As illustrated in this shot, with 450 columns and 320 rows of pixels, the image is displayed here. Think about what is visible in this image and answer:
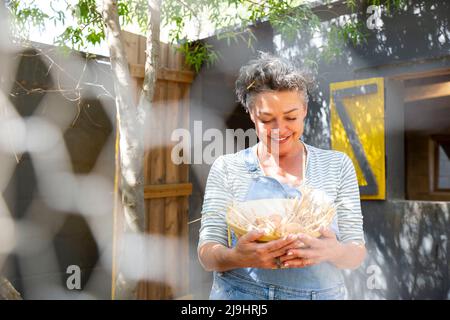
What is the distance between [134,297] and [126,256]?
0.79ft

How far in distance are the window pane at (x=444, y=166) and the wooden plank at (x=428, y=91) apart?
110 inches

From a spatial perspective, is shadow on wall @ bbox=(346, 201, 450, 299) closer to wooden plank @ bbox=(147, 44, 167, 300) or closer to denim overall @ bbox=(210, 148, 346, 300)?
wooden plank @ bbox=(147, 44, 167, 300)

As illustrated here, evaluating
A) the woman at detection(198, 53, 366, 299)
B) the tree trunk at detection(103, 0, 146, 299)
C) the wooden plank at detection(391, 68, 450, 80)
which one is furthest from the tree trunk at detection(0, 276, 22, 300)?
the wooden plank at detection(391, 68, 450, 80)

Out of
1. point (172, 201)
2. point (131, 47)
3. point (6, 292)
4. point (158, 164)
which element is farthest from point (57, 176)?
point (6, 292)

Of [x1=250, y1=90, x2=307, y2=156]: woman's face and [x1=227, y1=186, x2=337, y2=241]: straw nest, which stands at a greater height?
[x1=250, y1=90, x2=307, y2=156]: woman's face

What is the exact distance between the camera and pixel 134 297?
8.54ft

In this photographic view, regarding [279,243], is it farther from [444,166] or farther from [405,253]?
[444,166]

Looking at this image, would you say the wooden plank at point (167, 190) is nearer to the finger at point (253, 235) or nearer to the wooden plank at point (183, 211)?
the wooden plank at point (183, 211)

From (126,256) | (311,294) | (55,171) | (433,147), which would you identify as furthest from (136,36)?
(433,147)

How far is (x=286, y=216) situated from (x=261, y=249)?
123 mm

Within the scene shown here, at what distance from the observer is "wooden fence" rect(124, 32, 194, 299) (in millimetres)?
3361

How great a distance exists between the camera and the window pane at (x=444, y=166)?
5590 mm

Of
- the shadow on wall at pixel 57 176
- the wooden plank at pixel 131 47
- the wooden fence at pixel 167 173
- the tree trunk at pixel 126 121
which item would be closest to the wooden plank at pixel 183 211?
the wooden fence at pixel 167 173

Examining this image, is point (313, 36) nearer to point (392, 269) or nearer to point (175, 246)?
point (392, 269)
